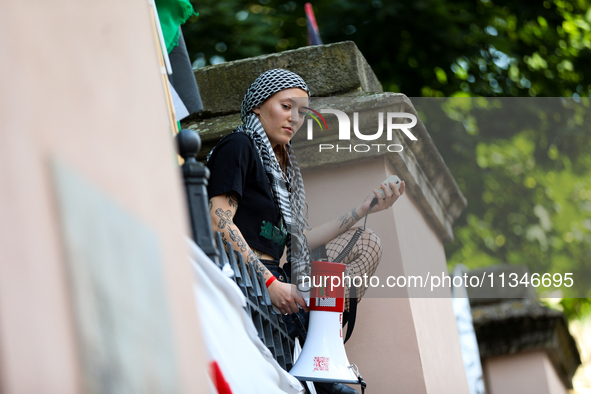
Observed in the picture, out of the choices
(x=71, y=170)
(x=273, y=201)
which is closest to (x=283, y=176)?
(x=273, y=201)

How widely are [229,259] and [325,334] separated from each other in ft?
1.47

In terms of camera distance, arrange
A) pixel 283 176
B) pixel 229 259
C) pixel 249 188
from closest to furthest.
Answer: pixel 229 259 < pixel 249 188 < pixel 283 176

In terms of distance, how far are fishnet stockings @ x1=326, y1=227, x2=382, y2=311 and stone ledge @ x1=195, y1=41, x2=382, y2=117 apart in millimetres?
1198

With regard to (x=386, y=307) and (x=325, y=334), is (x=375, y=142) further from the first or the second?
(x=325, y=334)

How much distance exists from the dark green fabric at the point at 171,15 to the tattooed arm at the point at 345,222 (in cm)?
139

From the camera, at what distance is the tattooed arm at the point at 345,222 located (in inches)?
106

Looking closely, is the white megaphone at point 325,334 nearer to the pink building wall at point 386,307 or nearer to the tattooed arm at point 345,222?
the tattooed arm at point 345,222

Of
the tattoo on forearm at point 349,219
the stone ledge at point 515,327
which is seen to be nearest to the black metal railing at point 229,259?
the tattoo on forearm at point 349,219

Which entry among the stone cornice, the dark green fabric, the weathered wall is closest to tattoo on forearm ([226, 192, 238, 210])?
the stone cornice

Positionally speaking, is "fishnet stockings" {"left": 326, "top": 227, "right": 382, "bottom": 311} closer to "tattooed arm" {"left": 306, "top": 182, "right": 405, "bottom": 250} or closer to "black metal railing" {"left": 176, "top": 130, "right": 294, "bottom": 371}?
"tattooed arm" {"left": 306, "top": 182, "right": 405, "bottom": 250}

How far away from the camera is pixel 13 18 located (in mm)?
818

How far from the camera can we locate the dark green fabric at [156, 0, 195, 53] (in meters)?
3.34

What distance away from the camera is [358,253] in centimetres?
262

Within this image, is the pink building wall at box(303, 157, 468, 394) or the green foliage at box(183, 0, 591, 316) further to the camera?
the green foliage at box(183, 0, 591, 316)
